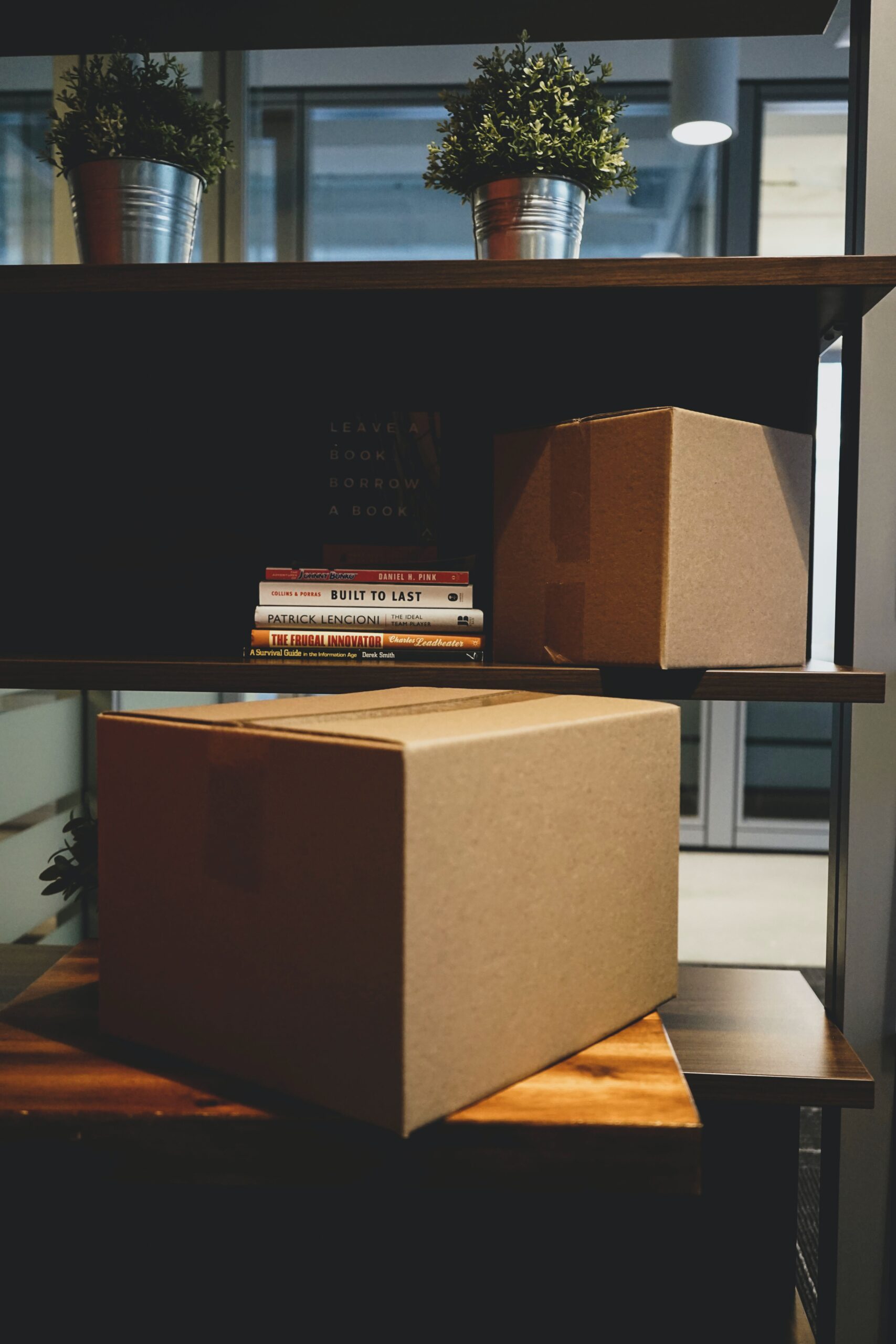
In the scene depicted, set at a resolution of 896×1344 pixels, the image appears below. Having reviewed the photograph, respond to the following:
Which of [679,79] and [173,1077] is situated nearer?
[173,1077]

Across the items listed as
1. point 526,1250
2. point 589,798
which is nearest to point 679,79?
point 589,798

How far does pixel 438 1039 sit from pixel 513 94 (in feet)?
3.28

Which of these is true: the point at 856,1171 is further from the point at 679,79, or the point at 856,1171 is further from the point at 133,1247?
the point at 679,79

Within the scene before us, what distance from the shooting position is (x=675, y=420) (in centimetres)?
96

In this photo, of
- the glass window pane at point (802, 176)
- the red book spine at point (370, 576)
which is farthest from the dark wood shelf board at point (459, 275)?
the glass window pane at point (802, 176)

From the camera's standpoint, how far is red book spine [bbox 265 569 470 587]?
1.13 meters

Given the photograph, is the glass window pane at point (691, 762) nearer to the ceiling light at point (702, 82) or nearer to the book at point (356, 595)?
the ceiling light at point (702, 82)

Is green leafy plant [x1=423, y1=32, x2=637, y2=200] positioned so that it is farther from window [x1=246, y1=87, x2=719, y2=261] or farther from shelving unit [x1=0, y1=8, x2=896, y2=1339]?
window [x1=246, y1=87, x2=719, y2=261]

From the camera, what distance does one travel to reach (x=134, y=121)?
112cm

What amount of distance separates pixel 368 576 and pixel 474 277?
13.7 inches

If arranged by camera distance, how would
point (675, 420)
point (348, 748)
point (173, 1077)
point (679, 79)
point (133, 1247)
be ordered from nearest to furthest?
point (348, 748)
point (173, 1077)
point (675, 420)
point (133, 1247)
point (679, 79)

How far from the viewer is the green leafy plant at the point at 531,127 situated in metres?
1.07

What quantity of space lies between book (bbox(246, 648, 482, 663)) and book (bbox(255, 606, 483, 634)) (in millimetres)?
25

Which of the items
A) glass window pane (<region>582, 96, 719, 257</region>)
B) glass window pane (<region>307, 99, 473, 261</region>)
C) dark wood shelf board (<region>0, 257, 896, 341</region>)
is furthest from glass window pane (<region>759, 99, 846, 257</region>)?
dark wood shelf board (<region>0, 257, 896, 341</region>)
